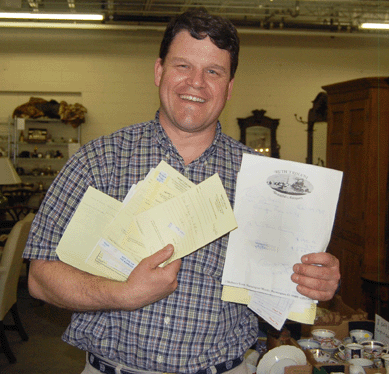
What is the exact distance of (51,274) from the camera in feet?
3.99

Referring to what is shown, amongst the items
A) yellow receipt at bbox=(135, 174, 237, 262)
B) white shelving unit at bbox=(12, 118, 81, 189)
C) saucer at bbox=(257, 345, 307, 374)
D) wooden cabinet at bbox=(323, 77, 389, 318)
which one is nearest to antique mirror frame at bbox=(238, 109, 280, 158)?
white shelving unit at bbox=(12, 118, 81, 189)

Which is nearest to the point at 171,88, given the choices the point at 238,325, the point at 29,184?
the point at 238,325

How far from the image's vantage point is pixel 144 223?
1145 mm

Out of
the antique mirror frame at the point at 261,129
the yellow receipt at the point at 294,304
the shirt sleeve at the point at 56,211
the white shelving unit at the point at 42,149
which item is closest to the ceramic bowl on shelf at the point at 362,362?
the yellow receipt at the point at 294,304

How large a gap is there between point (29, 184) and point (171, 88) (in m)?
7.73

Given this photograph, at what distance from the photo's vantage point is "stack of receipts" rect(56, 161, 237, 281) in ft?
3.78

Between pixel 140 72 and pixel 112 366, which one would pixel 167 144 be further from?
pixel 140 72

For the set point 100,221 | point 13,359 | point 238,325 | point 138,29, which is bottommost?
point 13,359

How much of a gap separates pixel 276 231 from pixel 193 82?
0.50m

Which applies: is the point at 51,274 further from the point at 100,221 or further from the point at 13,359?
the point at 13,359

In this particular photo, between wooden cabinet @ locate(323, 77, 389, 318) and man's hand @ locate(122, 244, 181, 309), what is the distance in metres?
3.05

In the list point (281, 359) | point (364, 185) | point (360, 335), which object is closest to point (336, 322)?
point (360, 335)

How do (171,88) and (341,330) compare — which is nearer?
(171,88)

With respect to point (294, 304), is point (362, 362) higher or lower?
lower
